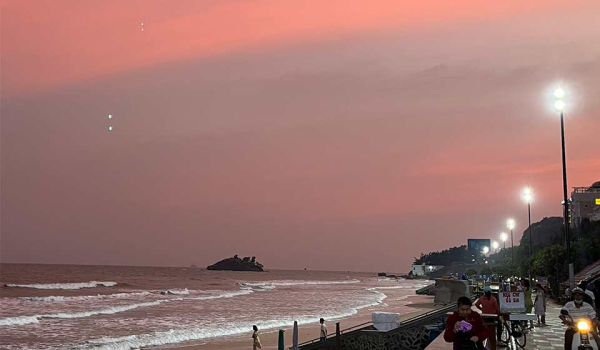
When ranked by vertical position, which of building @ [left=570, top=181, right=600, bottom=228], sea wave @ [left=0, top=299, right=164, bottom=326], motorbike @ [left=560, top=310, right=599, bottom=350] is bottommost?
sea wave @ [left=0, top=299, right=164, bottom=326]

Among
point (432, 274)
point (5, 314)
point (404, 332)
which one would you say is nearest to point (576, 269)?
point (404, 332)

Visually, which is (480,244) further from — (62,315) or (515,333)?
(515,333)

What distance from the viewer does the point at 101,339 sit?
34.7 metres

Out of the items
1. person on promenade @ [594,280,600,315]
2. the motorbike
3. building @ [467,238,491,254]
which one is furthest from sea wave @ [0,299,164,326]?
building @ [467,238,491,254]

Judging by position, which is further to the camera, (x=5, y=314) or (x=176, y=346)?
(x=5, y=314)

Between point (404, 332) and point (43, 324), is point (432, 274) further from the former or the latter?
point (404, 332)

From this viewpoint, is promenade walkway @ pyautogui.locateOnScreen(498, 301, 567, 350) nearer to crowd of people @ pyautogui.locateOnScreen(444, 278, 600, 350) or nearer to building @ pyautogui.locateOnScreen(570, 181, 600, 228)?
crowd of people @ pyautogui.locateOnScreen(444, 278, 600, 350)

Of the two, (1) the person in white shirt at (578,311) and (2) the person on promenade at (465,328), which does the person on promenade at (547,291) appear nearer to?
(1) the person in white shirt at (578,311)

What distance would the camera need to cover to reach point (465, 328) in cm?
912

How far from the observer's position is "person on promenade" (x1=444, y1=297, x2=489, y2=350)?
9.13 m

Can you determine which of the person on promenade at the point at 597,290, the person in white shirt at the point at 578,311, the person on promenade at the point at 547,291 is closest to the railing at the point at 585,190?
the person on promenade at the point at 547,291

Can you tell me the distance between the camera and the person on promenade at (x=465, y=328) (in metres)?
9.13

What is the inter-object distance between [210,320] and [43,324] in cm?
1128

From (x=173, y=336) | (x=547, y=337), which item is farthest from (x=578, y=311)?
(x=173, y=336)
